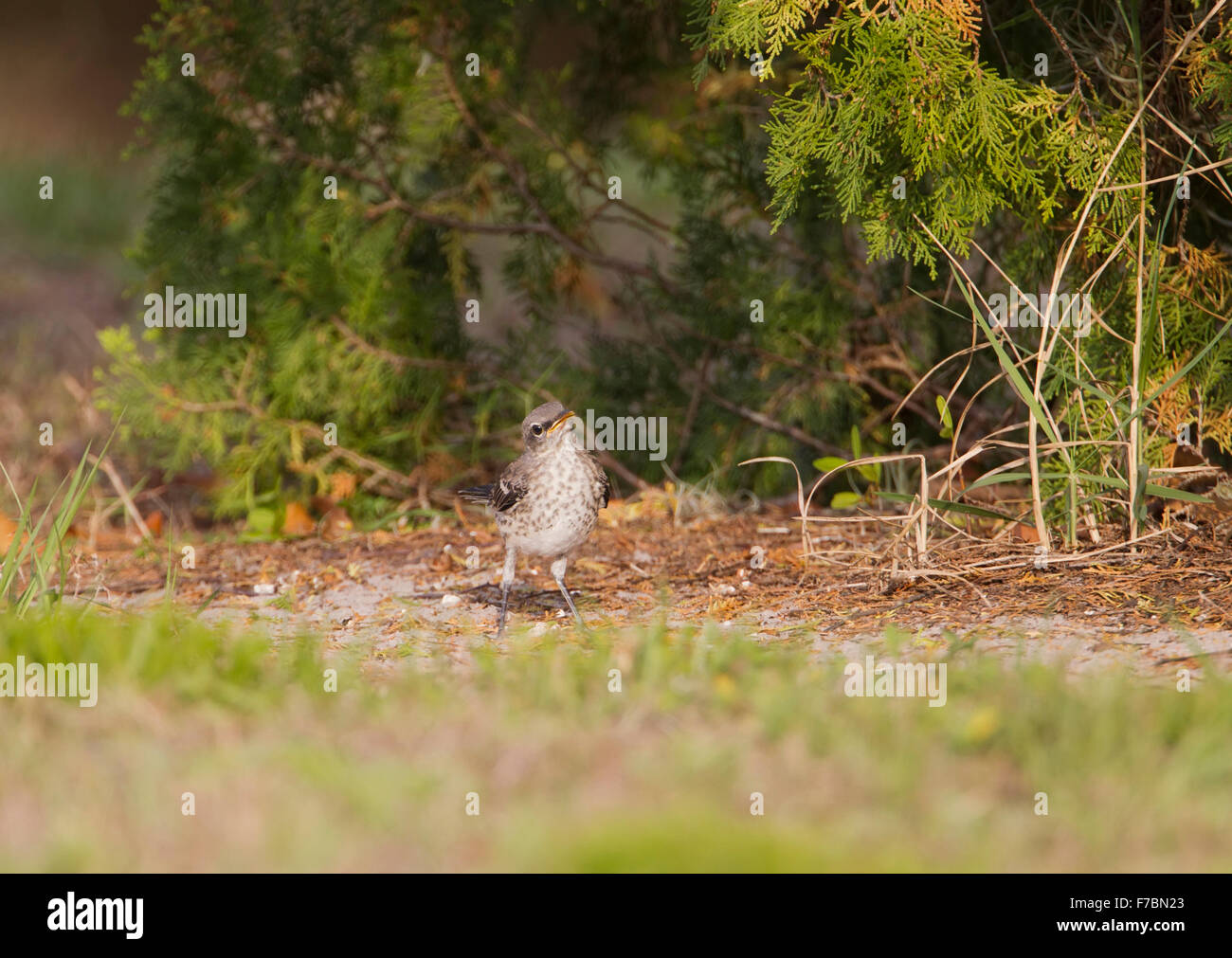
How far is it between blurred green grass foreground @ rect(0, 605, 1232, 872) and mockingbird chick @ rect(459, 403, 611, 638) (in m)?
1.22

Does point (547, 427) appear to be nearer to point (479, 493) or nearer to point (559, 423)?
point (559, 423)

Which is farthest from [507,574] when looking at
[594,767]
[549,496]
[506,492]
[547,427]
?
[594,767]

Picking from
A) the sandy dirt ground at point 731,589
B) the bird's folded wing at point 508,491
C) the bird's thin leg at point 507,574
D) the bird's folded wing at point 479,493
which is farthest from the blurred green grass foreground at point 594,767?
the bird's folded wing at point 479,493

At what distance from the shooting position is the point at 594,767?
3.28 metres

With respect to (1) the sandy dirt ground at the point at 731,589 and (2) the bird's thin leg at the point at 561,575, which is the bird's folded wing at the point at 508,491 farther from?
(1) the sandy dirt ground at the point at 731,589

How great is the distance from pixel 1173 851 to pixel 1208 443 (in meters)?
3.54

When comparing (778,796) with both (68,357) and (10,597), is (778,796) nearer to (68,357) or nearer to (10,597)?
(10,597)

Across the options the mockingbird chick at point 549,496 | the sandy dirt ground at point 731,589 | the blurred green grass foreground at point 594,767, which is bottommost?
the blurred green grass foreground at point 594,767

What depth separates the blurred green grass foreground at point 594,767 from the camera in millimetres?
2930

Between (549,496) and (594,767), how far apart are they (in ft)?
6.93

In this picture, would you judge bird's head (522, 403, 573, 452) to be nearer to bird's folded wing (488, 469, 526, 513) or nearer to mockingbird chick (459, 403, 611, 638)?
mockingbird chick (459, 403, 611, 638)

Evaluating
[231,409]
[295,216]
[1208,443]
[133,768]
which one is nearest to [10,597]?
[133,768]

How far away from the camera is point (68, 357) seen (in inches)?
408

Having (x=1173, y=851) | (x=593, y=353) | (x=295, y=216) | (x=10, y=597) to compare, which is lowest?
Answer: (x=1173, y=851)
